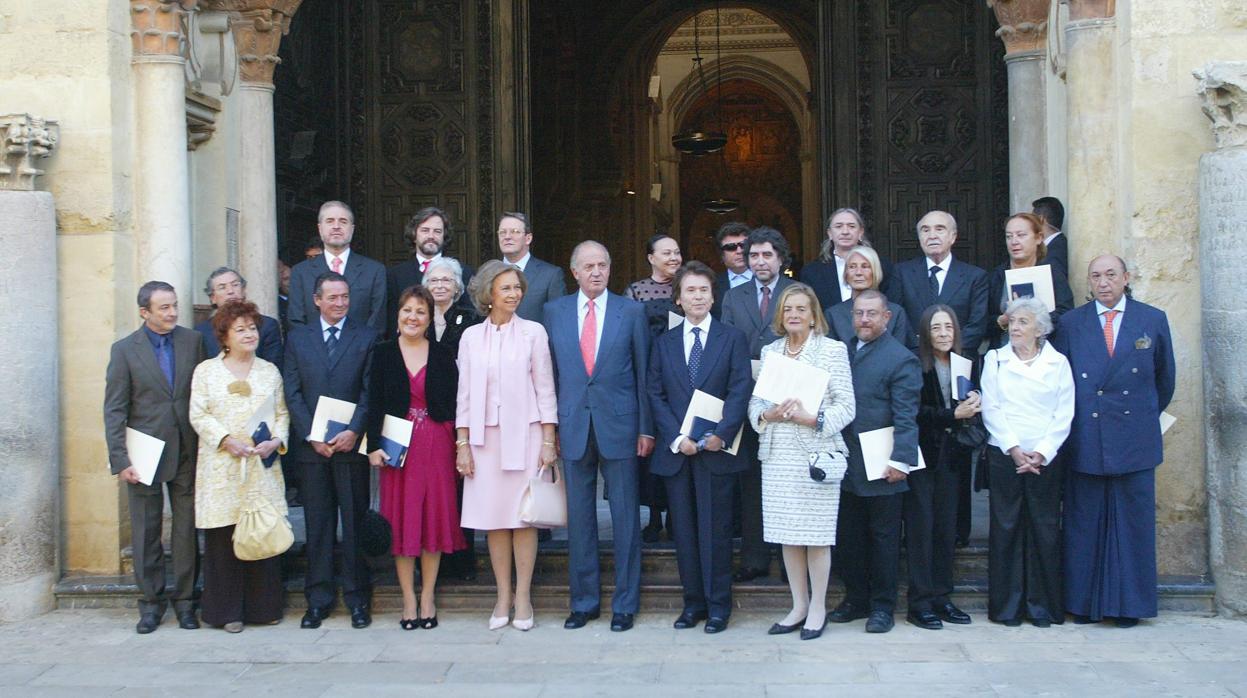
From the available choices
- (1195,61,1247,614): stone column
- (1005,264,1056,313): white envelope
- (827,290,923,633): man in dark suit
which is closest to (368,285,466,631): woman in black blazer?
(827,290,923,633): man in dark suit

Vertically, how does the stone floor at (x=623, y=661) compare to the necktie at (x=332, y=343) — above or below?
below

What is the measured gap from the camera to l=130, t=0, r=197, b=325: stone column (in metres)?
7.45

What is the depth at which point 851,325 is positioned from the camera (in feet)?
21.2

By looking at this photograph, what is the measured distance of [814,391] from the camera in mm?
6023

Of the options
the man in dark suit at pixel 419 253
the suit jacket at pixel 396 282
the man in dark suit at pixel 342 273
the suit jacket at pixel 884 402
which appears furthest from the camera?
the suit jacket at pixel 396 282

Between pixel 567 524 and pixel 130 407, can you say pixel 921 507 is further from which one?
pixel 130 407

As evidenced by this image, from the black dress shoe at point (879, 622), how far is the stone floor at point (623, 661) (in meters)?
0.05

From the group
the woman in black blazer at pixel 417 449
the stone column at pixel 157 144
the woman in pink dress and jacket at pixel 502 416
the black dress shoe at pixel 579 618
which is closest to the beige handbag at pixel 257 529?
the woman in black blazer at pixel 417 449

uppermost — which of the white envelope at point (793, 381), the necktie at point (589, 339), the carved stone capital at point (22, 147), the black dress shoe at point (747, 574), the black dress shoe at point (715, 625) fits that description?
the carved stone capital at point (22, 147)

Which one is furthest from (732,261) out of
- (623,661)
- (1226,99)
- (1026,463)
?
(1226,99)

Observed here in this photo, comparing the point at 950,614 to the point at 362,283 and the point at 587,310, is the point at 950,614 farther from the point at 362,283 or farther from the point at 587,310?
the point at 362,283

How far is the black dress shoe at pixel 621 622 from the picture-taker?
252 inches

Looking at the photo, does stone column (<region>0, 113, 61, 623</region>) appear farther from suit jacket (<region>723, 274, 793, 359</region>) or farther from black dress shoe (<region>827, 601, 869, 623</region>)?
black dress shoe (<region>827, 601, 869, 623</region>)

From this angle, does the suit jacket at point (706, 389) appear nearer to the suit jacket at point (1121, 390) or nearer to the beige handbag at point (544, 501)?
the beige handbag at point (544, 501)
